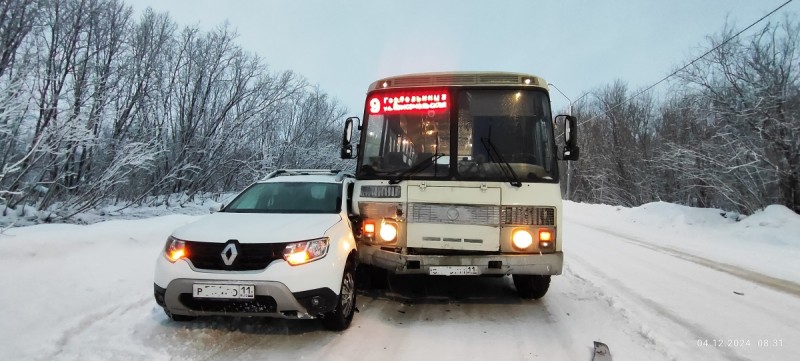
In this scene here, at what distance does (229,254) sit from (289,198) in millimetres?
1671

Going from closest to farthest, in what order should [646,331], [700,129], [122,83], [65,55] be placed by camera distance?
[646,331] → [65,55] → [122,83] → [700,129]

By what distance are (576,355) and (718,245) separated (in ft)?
33.5

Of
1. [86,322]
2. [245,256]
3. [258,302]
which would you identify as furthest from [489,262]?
[86,322]

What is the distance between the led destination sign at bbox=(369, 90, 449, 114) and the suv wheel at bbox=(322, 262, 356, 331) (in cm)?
203

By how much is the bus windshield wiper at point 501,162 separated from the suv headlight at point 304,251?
2.21 meters

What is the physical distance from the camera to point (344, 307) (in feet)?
14.7

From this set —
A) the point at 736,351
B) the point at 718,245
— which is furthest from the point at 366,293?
the point at 718,245

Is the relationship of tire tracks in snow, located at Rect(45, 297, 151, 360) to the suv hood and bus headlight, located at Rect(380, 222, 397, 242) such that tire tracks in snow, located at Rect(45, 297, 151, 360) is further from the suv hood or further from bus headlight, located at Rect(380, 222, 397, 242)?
bus headlight, located at Rect(380, 222, 397, 242)

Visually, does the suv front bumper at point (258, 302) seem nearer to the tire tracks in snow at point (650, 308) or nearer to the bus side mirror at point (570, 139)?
the tire tracks in snow at point (650, 308)

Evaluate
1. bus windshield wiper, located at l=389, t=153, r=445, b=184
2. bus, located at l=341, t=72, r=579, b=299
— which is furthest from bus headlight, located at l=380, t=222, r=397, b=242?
bus windshield wiper, located at l=389, t=153, r=445, b=184

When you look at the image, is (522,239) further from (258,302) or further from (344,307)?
(258,302)

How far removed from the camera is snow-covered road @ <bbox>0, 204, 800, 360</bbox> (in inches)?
153

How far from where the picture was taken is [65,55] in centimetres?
1398

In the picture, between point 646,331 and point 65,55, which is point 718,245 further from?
point 65,55
